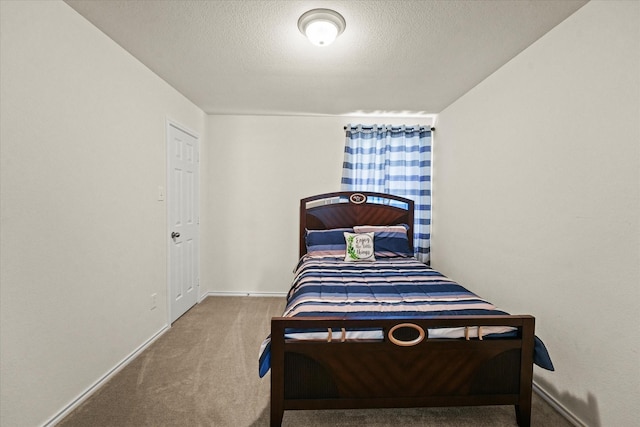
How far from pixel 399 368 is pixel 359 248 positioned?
5.30 ft

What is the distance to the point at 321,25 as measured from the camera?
1.96 metres

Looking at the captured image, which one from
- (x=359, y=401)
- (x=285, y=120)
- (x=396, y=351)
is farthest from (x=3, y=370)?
(x=285, y=120)

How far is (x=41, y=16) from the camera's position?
5.57ft

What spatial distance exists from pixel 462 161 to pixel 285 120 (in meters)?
2.21

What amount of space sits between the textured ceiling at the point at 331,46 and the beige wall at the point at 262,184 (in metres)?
0.75

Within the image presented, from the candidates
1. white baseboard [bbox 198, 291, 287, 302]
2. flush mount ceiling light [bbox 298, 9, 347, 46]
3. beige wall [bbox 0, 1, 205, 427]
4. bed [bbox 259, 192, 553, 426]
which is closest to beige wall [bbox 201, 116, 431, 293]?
white baseboard [bbox 198, 291, 287, 302]

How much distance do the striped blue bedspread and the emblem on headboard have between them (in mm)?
1168

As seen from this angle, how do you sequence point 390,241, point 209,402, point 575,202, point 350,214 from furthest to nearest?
point 350,214 → point 390,241 → point 209,402 → point 575,202

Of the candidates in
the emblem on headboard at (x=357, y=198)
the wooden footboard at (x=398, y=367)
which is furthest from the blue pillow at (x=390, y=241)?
the wooden footboard at (x=398, y=367)

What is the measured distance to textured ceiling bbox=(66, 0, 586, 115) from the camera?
1.87 metres

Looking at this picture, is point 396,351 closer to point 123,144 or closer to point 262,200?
point 123,144

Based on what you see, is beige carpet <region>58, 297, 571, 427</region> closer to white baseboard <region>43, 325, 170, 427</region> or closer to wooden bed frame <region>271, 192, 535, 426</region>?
white baseboard <region>43, 325, 170, 427</region>

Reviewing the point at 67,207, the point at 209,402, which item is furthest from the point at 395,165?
the point at 67,207

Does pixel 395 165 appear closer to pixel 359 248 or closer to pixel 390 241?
pixel 390 241
